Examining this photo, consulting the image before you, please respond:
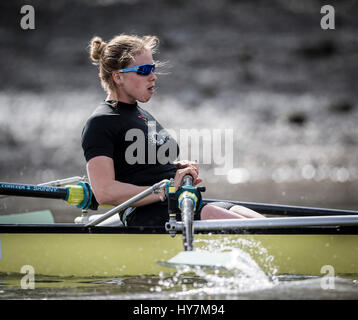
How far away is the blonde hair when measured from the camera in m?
4.70

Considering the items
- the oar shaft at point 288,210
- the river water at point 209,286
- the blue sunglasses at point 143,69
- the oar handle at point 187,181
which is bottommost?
the river water at point 209,286

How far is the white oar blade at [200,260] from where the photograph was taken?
407 cm

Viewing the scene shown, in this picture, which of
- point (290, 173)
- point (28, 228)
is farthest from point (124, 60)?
point (290, 173)

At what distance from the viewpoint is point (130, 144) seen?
4492 millimetres

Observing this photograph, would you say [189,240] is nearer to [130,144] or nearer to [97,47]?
[130,144]

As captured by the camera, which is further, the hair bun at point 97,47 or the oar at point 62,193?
the oar at point 62,193

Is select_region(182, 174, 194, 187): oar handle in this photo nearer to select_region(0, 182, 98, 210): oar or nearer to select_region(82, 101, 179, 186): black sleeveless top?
select_region(82, 101, 179, 186): black sleeveless top

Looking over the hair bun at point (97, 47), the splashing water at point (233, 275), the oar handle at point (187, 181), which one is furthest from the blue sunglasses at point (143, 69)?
the splashing water at point (233, 275)

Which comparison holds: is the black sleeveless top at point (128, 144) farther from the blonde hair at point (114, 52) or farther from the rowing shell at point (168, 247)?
the rowing shell at point (168, 247)

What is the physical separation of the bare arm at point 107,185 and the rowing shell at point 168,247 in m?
0.36

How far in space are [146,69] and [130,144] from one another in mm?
685

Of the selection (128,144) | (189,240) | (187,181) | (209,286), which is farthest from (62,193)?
(209,286)

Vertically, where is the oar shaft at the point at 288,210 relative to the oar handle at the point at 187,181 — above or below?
below

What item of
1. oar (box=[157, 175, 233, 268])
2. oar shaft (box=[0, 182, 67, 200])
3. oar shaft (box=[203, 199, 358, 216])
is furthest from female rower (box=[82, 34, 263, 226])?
oar shaft (box=[203, 199, 358, 216])
